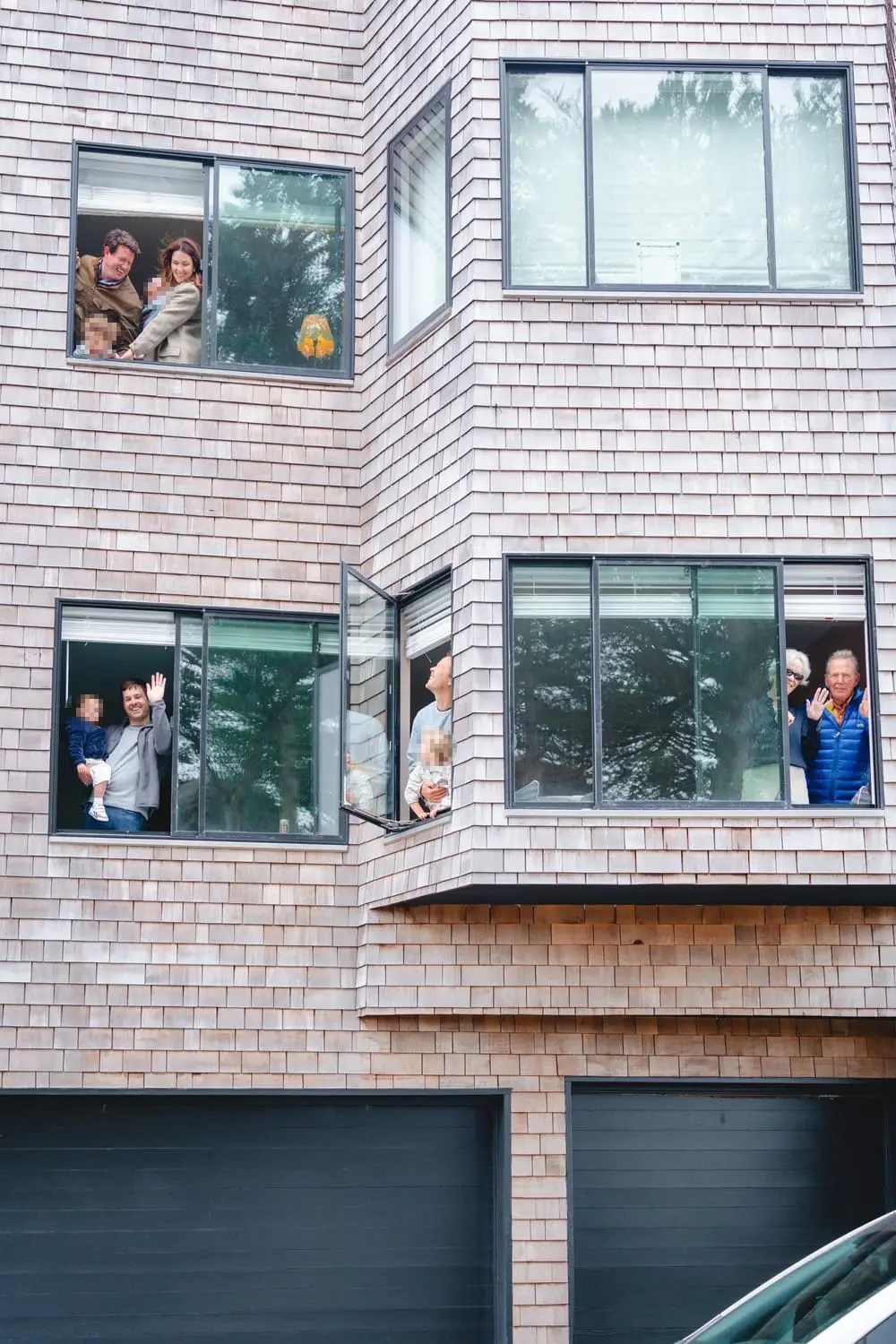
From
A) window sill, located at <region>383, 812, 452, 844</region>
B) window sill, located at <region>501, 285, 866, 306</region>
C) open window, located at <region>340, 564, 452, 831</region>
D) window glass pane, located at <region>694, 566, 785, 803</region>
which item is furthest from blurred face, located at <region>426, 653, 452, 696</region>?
window sill, located at <region>501, 285, 866, 306</region>

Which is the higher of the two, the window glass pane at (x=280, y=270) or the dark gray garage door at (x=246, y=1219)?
the window glass pane at (x=280, y=270)

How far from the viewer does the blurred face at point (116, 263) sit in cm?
1373

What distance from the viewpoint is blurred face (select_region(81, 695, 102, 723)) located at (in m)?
13.1

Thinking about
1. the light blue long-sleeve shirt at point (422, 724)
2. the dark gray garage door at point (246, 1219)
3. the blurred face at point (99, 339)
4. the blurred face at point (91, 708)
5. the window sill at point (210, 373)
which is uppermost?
the blurred face at point (99, 339)

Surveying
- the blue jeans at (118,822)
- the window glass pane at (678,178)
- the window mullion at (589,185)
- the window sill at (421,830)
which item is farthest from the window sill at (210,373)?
the window sill at (421,830)

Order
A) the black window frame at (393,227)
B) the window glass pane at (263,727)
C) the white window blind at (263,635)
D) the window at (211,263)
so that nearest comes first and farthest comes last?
the black window frame at (393,227) < the window glass pane at (263,727) < the white window blind at (263,635) < the window at (211,263)

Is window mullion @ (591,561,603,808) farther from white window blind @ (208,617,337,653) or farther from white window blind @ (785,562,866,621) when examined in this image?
white window blind @ (208,617,337,653)

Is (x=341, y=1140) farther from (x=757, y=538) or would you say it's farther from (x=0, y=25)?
(x=0, y=25)

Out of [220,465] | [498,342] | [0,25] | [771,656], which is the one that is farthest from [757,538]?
[0,25]

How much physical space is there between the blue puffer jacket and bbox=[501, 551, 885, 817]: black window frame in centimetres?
9

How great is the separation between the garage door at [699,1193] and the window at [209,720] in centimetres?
297

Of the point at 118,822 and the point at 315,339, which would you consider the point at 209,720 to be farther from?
the point at 315,339

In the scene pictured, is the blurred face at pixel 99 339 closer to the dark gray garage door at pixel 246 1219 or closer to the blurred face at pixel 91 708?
the blurred face at pixel 91 708

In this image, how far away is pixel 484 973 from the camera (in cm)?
1252
